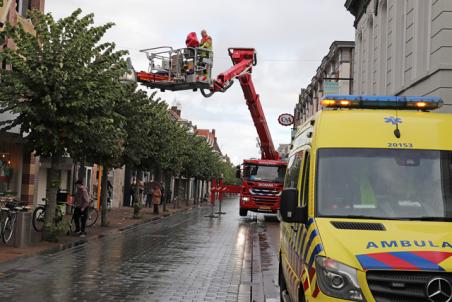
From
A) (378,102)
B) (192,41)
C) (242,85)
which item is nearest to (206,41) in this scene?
(192,41)

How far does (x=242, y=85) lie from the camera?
26.8 m

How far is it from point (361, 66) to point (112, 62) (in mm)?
14481

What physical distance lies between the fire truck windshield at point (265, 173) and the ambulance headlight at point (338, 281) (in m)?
25.1

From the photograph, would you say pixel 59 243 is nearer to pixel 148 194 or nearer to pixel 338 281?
pixel 338 281

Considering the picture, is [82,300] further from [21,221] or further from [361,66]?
[361,66]

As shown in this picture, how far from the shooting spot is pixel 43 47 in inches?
596

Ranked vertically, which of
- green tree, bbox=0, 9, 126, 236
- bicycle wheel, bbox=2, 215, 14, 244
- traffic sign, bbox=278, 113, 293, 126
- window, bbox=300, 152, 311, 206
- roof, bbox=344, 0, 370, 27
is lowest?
bicycle wheel, bbox=2, 215, 14, 244

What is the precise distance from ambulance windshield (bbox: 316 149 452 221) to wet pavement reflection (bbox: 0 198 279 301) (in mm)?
4055

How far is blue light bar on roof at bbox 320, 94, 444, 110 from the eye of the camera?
271 inches

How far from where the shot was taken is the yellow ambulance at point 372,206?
15.8 ft

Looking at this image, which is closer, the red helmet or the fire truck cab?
the red helmet

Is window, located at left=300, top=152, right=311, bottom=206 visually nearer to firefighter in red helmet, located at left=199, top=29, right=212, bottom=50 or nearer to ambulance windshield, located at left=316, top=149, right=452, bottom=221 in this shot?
ambulance windshield, located at left=316, top=149, right=452, bottom=221

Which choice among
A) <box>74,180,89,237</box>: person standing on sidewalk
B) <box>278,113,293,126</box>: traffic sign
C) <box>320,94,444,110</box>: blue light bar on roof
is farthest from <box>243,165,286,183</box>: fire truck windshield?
<box>320,94,444,110</box>: blue light bar on roof

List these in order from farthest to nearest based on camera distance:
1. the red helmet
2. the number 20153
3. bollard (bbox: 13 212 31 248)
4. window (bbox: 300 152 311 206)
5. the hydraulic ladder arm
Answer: the hydraulic ladder arm
the red helmet
bollard (bbox: 13 212 31 248)
window (bbox: 300 152 311 206)
the number 20153
